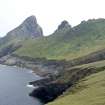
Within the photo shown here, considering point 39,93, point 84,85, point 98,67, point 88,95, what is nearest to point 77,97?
point 88,95

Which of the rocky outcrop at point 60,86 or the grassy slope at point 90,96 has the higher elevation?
the rocky outcrop at point 60,86

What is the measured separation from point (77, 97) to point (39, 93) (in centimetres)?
7837

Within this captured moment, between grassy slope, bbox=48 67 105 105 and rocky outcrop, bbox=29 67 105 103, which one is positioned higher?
rocky outcrop, bbox=29 67 105 103

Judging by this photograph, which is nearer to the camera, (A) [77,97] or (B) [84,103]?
(B) [84,103]

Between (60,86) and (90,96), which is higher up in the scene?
(60,86)

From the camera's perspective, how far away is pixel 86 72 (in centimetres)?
18750

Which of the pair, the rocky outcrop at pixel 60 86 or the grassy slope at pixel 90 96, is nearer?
the grassy slope at pixel 90 96

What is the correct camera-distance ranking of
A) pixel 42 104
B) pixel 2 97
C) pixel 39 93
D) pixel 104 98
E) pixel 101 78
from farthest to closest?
pixel 39 93 < pixel 2 97 < pixel 42 104 < pixel 101 78 < pixel 104 98

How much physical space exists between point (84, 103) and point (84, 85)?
3830 cm

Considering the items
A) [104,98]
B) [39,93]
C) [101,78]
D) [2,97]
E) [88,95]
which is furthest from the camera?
[39,93]

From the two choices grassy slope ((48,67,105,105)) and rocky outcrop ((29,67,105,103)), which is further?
rocky outcrop ((29,67,105,103))

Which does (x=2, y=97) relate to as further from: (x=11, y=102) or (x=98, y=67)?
(x=98, y=67)

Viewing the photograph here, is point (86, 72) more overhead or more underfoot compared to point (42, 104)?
more overhead

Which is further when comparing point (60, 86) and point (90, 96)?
point (60, 86)
